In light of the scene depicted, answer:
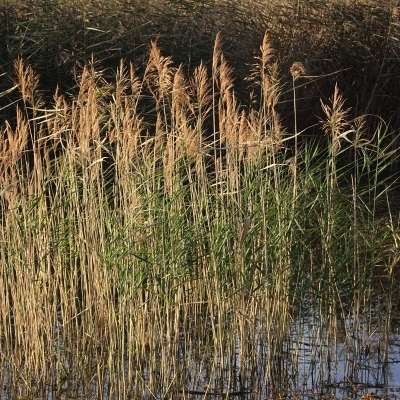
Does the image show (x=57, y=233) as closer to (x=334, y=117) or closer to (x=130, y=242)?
(x=130, y=242)

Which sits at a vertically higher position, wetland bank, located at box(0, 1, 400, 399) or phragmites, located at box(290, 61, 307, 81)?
phragmites, located at box(290, 61, 307, 81)

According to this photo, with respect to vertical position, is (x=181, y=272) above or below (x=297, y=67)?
below

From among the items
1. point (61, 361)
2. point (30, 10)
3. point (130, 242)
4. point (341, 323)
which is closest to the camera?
point (130, 242)

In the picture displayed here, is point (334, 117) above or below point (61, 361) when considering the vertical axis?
above

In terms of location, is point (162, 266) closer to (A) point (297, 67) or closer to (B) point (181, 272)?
(B) point (181, 272)

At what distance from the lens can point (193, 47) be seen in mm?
10109

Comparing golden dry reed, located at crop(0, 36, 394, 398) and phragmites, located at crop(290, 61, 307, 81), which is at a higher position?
phragmites, located at crop(290, 61, 307, 81)

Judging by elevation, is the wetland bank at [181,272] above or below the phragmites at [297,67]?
below

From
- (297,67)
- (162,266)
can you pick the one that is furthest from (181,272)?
(297,67)

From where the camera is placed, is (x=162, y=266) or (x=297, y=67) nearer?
(x=162, y=266)

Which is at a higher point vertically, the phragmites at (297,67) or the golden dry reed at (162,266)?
the phragmites at (297,67)

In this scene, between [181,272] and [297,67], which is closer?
[181,272]

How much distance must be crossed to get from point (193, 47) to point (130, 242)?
5.83m

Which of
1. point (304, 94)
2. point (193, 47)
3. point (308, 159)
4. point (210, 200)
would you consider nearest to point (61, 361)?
point (210, 200)
